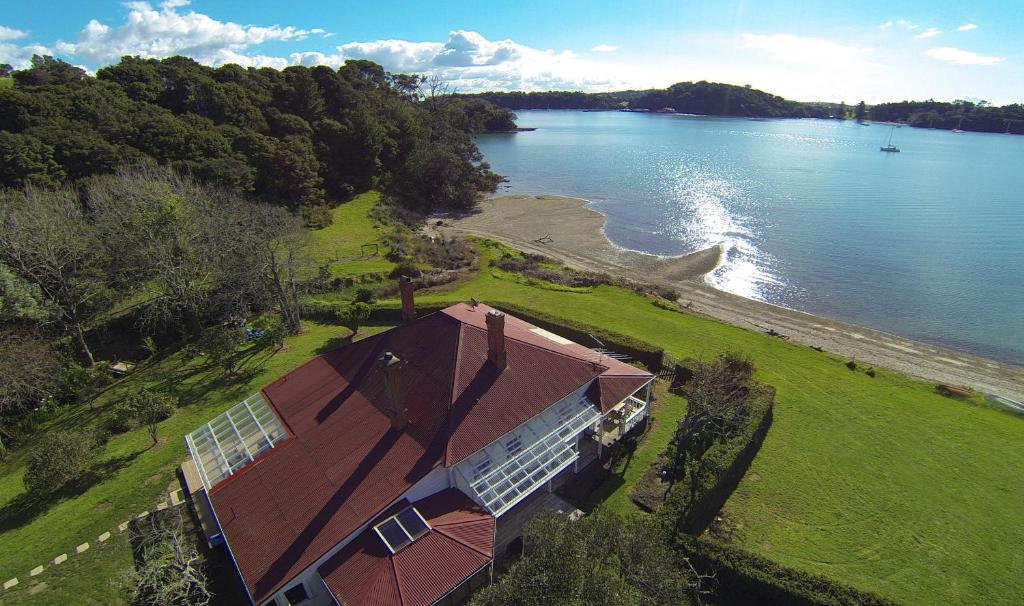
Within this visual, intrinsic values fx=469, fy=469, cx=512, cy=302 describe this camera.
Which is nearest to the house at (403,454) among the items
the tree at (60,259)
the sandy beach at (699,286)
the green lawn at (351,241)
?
the tree at (60,259)

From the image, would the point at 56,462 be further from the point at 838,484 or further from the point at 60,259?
the point at 838,484

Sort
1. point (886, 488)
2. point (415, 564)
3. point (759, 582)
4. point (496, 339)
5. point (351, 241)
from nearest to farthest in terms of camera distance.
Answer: point (415, 564) → point (759, 582) → point (496, 339) → point (886, 488) → point (351, 241)

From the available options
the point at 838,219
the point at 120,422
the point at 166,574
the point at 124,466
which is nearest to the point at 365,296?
the point at 120,422

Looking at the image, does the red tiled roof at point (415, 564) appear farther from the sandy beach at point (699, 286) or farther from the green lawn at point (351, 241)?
the green lawn at point (351, 241)

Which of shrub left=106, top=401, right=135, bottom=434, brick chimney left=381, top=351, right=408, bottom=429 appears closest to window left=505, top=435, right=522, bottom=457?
brick chimney left=381, top=351, right=408, bottom=429

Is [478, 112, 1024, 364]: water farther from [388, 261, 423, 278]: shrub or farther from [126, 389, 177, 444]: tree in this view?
[126, 389, 177, 444]: tree
